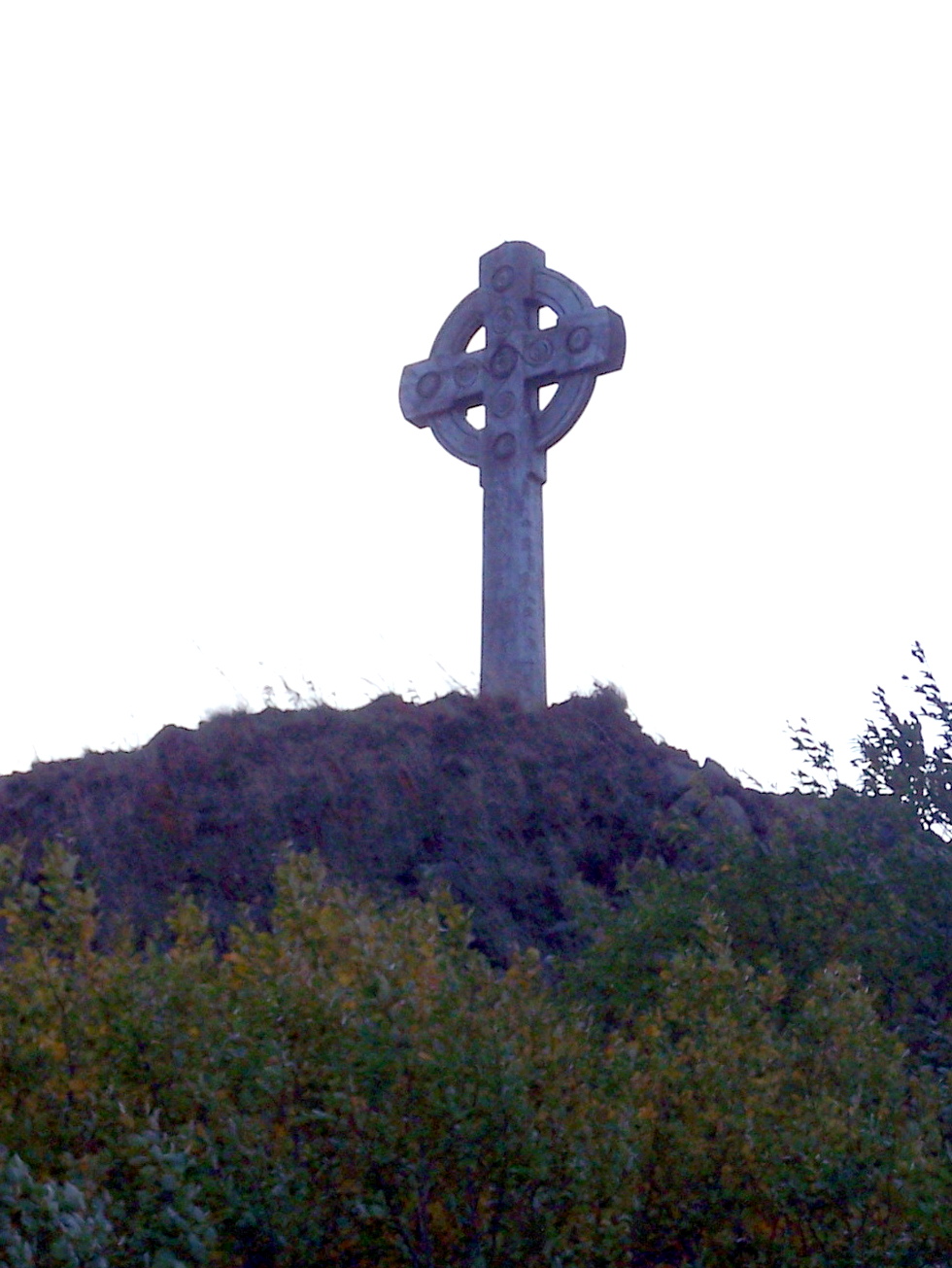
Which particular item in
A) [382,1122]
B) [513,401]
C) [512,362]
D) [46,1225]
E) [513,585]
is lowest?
[46,1225]

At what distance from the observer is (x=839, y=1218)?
3574 mm

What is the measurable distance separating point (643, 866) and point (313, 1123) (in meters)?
3.84

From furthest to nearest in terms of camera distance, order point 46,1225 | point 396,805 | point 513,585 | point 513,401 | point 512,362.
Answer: point 512,362 < point 513,401 < point 513,585 < point 396,805 < point 46,1225

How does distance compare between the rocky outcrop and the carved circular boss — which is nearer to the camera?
the rocky outcrop

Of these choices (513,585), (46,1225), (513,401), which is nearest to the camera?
(46,1225)

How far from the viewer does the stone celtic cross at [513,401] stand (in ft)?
34.8

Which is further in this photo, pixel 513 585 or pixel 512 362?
pixel 512 362

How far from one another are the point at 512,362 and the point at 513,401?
1.07 ft

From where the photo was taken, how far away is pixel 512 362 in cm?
1116

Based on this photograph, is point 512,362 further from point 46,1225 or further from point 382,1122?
point 46,1225

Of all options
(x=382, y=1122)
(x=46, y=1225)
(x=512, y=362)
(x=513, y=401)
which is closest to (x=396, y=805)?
(x=513, y=401)

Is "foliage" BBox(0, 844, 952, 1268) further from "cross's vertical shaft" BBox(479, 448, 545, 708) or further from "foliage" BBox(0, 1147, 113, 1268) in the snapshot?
"cross's vertical shaft" BBox(479, 448, 545, 708)

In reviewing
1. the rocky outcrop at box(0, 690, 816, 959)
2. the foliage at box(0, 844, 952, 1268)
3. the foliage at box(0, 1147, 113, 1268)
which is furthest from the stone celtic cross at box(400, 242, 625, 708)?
the foliage at box(0, 1147, 113, 1268)

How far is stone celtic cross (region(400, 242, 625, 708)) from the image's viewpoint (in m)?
10.6
